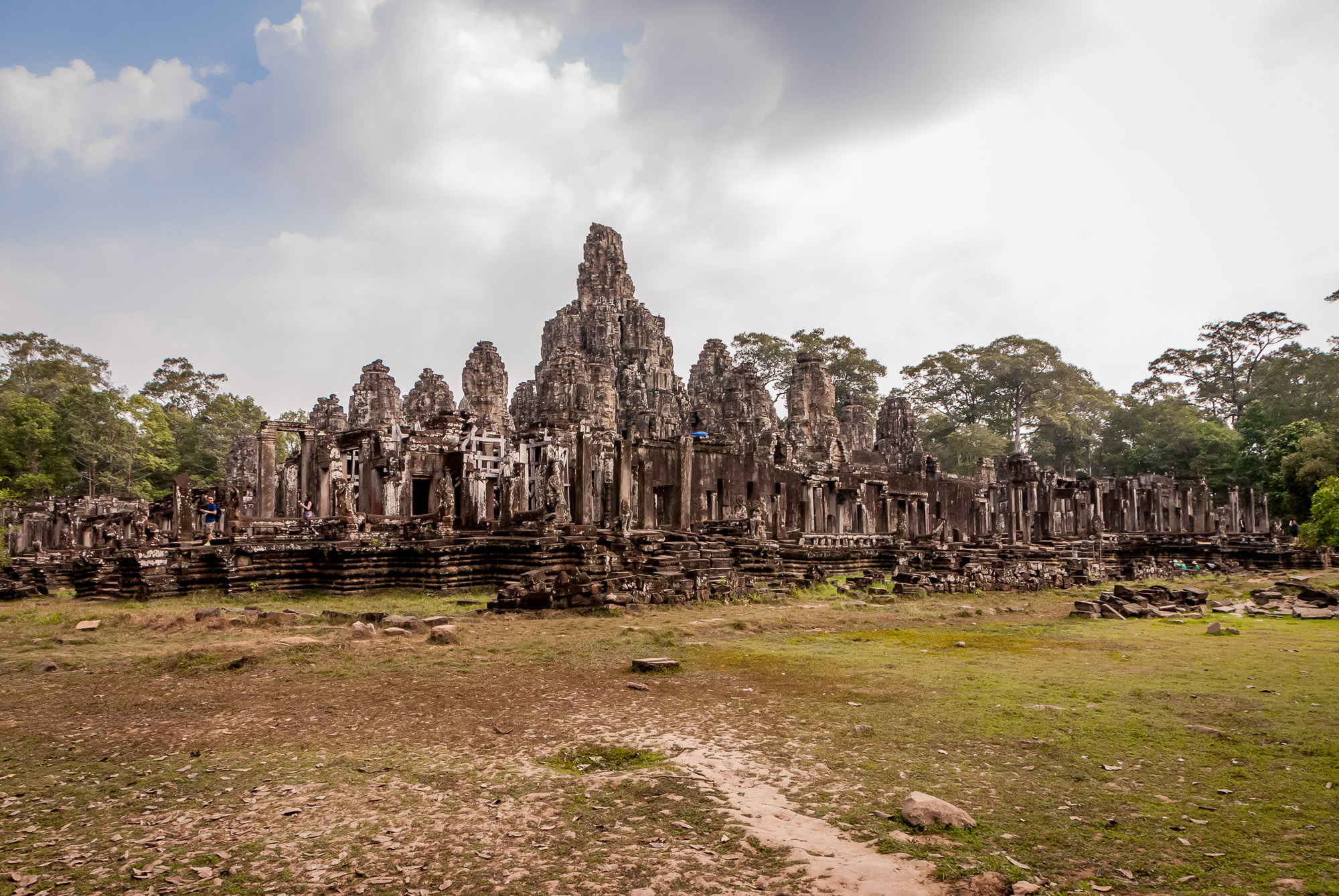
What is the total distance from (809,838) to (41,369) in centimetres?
6988

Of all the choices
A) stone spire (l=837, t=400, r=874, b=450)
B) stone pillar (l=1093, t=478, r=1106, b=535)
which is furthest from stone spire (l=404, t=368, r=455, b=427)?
stone pillar (l=1093, t=478, r=1106, b=535)

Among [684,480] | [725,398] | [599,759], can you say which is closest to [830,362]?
[725,398]

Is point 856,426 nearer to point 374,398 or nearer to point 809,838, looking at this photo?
point 374,398

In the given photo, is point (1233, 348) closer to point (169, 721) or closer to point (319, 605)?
point (319, 605)

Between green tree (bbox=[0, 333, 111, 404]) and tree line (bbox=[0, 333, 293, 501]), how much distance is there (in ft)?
0.20

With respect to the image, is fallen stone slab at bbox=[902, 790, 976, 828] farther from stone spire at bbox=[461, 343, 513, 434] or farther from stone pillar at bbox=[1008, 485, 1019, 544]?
stone spire at bbox=[461, 343, 513, 434]

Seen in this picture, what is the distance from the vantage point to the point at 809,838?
3.61 metres

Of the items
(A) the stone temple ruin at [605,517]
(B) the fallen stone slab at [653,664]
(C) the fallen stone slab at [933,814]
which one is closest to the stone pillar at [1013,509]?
(A) the stone temple ruin at [605,517]

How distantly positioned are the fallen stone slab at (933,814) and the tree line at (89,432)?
152 ft

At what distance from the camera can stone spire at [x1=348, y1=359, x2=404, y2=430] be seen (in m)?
45.3

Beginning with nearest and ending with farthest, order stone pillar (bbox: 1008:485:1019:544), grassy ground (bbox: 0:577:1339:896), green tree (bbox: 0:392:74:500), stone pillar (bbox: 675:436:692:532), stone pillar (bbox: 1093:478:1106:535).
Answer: grassy ground (bbox: 0:577:1339:896) → stone pillar (bbox: 675:436:692:532) → stone pillar (bbox: 1008:485:1019:544) → stone pillar (bbox: 1093:478:1106:535) → green tree (bbox: 0:392:74:500)

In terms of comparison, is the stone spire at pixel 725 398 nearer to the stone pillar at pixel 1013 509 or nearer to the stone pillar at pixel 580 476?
the stone pillar at pixel 1013 509

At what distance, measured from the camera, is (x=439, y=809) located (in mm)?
4004

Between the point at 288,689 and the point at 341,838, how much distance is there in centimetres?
370
